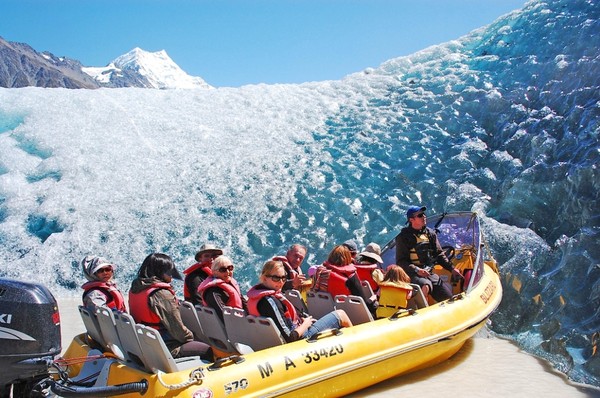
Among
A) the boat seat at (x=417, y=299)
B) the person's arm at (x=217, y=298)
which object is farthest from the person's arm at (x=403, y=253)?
the person's arm at (x=217, y=298)

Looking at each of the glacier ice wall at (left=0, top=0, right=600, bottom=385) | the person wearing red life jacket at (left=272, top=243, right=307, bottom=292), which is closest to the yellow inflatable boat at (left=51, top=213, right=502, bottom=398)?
the person wearing red life jacket at (left=272, top=243, right=307, bottom=292)

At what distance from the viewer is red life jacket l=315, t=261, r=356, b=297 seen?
5.93 m

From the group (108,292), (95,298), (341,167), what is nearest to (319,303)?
(108,292)

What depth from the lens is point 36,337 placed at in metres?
4.34

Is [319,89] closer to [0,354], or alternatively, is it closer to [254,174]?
[254,174]

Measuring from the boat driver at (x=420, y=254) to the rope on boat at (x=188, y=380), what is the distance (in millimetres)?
3200

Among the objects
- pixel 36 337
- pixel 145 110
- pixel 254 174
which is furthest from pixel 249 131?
pixel 36 337

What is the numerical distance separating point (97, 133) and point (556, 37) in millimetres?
11049

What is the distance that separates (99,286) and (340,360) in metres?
2.27

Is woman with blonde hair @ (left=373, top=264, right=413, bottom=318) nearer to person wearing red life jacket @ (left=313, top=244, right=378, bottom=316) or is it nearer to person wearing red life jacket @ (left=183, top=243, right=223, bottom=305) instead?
person wearing red life jacket @ (left=313, top=244, right=378, bottom=316)

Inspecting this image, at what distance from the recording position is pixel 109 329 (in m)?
4.72

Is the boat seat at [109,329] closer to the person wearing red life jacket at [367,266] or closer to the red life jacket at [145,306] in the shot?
the red life jacket at [145,306]

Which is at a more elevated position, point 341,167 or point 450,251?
point 341,167

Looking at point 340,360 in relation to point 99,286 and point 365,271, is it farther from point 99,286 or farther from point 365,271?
point 99,286
